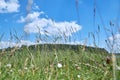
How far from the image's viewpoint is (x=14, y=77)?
4129 millimetres

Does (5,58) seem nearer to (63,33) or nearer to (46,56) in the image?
(46,56)

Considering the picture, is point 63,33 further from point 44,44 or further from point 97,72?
point 97,72

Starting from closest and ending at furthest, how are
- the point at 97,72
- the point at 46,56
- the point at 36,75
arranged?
the point at 36,75 → the point at 97,72 → the point at 46,56

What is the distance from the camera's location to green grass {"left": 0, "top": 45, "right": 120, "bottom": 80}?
14.2 ft

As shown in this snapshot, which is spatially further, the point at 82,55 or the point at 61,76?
the point at 82,55

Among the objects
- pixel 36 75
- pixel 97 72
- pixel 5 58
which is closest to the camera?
pixel 36 75

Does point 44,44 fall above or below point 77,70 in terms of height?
above

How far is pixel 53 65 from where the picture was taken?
4734 millimetres

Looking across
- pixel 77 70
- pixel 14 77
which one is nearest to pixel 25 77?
pixel 14 77

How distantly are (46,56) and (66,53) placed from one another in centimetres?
108

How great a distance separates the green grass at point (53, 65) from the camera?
4325 mm

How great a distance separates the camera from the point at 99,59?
7555 millimetres

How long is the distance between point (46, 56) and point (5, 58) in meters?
1.03

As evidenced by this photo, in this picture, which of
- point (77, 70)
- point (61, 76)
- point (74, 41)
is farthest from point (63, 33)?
point (61, 76)
